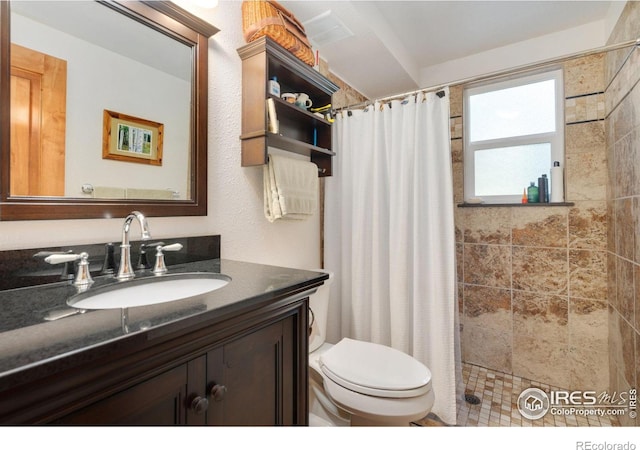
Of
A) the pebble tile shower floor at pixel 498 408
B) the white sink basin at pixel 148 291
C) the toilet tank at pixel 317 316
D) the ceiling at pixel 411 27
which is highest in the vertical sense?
the ceiling at pixel 411 27

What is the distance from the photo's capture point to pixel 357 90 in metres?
2.46

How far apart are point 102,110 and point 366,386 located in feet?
4.53

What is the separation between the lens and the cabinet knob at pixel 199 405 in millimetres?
650

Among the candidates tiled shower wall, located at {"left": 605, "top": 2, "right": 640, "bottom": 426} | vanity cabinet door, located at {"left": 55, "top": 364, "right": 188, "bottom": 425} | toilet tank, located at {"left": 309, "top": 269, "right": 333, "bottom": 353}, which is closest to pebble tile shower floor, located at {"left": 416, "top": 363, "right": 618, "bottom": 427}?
tiled shower wall, located at {"left": 605, "top": 2, "right": 640, "bottom": 426}

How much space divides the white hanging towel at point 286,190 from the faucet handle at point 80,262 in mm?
776

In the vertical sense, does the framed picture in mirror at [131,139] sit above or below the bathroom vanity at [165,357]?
above

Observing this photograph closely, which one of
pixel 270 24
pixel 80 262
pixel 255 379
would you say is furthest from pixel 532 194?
pixel 80 262

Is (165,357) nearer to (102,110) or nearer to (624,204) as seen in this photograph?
(102,110)

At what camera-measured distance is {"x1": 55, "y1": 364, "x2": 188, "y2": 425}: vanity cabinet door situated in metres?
0.51

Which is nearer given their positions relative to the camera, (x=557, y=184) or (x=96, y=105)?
(x=96, y=105)

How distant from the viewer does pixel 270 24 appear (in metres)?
1.37

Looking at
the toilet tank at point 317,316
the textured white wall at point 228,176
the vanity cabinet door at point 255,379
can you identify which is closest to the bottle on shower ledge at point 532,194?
the toilet tank at point 317,316

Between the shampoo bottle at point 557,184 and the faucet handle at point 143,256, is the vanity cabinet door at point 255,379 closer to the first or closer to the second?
the faucet handle at point 143,256
